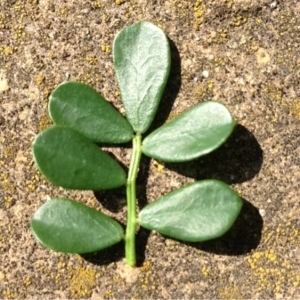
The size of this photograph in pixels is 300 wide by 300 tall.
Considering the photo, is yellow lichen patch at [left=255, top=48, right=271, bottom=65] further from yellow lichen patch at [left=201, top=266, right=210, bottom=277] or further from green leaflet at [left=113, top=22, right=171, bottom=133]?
yellow lichen patch at [left=201, top=266, right=210, bottom=277]

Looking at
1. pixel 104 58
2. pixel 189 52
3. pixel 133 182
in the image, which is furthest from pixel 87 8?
pixel 133 182

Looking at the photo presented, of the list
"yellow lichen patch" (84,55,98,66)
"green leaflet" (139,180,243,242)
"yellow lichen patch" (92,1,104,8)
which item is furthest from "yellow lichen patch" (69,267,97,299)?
"yellow lichen patch" (92,1,104,8)

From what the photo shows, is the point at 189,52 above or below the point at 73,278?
above

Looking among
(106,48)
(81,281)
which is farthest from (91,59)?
(81,281)

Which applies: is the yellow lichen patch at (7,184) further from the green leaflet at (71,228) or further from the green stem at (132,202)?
the green stem at (132,202)

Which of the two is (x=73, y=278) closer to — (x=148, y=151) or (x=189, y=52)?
(x=148, y=151)
